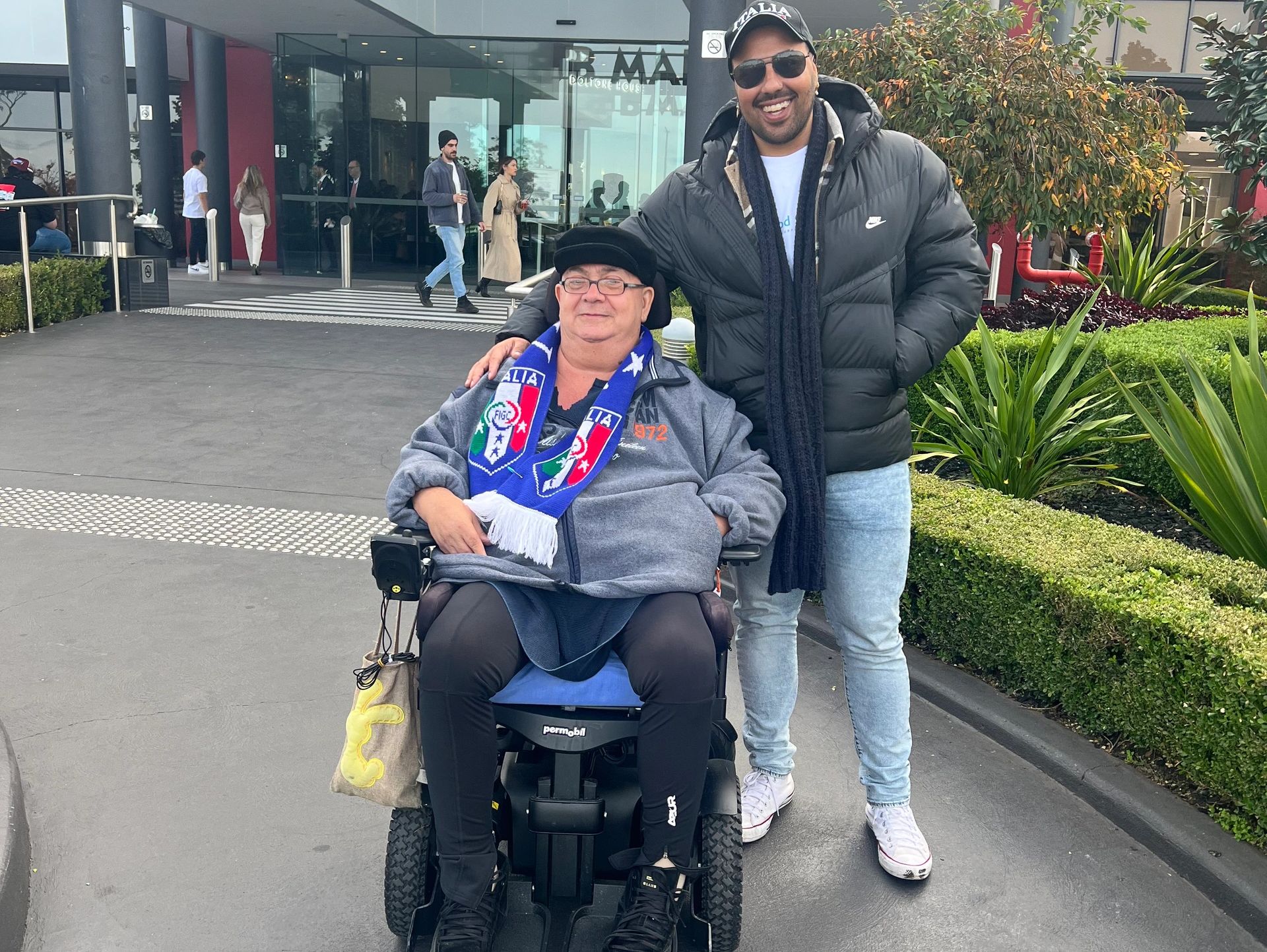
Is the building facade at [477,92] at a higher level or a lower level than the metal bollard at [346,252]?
higher

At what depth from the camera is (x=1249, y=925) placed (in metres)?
2.73

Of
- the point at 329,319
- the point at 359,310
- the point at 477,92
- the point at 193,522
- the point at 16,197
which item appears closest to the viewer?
the point at 193,522

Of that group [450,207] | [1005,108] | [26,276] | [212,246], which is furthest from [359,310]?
[1005,108]

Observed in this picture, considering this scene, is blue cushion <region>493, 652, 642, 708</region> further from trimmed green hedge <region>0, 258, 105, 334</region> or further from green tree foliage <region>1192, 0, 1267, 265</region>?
trimmed green hedge <region>0, 258, 105, 334</region>

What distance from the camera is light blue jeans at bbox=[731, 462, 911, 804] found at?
285cm

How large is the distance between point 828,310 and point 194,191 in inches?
646

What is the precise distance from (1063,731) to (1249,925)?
0.86 meters

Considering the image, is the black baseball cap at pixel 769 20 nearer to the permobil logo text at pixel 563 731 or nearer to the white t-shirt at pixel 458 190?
the permobil logo text at pixel 563 731

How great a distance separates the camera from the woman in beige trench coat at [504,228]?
13.4 meters

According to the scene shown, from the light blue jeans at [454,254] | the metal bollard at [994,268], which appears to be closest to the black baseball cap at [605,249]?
the metal bollard at [994,268]

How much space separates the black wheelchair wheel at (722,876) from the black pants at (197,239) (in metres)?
17.1

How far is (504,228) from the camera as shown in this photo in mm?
13383

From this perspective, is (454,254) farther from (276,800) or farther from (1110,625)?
(1110,625)

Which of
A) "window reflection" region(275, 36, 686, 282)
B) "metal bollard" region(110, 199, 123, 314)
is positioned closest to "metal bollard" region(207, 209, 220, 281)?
"window reflection" region(275, 36, 686, 282)
